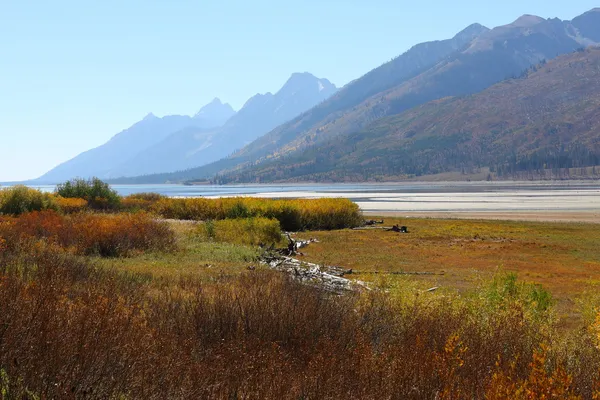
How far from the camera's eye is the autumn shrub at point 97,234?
58.2 feet

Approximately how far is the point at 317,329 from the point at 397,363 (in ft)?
7.29

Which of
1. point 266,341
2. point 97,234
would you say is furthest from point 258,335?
point 97,234

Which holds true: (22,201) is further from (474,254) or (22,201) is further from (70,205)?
(474,254)

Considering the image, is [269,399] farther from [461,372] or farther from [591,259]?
[591,259]

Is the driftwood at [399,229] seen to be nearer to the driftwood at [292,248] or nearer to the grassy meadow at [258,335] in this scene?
the driftwood at [292,248]

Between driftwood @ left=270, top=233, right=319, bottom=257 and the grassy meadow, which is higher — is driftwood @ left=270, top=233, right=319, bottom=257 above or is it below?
below

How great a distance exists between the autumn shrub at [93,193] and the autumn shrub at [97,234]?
19.1 m

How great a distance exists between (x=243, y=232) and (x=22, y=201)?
13918 millimetres

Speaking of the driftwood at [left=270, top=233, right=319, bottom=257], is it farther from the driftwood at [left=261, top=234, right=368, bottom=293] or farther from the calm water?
the calm water

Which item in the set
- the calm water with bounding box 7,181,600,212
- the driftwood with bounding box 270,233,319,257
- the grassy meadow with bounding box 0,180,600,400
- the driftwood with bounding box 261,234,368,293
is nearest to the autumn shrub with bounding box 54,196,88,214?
the driftwood with bounding box 270,233,319,257

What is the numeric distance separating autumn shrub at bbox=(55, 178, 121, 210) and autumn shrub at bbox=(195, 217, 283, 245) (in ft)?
51.9

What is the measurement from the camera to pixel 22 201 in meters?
30.3

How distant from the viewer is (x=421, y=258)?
79.2ft

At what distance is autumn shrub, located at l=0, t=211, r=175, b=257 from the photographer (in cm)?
1775
